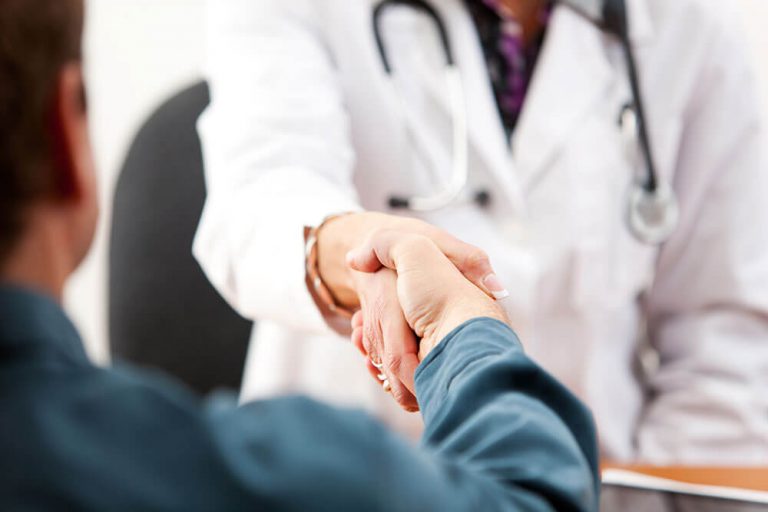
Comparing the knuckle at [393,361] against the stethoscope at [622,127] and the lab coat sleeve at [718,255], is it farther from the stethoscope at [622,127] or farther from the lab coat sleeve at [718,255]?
the lab coat sleeve at [718,255]

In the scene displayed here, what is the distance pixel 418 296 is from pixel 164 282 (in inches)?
17.2

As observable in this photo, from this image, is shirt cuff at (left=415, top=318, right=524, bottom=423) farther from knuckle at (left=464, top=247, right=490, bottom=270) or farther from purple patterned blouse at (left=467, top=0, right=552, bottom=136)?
purple patterned blouse at (left=467, top=0, right=552, bottom=136)

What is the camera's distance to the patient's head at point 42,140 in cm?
31

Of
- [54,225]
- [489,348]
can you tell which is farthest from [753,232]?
[54,225]

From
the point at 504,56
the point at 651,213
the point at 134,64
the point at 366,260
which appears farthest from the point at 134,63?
the point at 366,260

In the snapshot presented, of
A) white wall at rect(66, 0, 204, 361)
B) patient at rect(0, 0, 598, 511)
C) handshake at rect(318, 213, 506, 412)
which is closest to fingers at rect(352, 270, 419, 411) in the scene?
handshake at rect(318, 213, 506, 412)

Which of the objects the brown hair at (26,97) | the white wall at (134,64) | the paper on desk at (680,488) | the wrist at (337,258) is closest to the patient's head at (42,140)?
the brown hair at (26,97)

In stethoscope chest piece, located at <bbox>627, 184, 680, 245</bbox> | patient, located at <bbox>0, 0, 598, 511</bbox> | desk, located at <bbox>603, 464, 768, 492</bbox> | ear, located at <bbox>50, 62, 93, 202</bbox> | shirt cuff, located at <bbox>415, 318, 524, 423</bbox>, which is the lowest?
desk, located at <bbox>603, 464, 768, 492</bbox>

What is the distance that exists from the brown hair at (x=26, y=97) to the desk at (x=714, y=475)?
51 cm

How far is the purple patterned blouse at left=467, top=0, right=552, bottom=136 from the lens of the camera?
0.82 metres

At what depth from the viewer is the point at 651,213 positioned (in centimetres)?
83

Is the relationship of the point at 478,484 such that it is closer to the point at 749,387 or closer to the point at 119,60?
the point at 749,387

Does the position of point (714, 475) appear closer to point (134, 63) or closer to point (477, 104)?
point (477, 104)

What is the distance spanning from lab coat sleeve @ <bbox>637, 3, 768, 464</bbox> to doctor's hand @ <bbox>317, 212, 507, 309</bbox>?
1.30 ft
